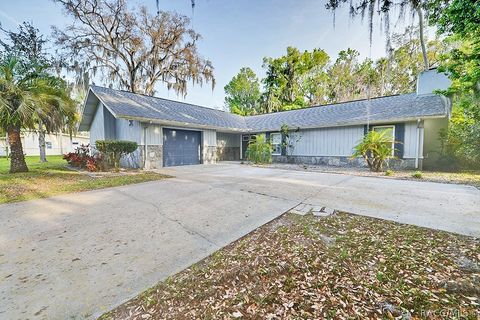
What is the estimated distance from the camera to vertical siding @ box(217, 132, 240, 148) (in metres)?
15.0

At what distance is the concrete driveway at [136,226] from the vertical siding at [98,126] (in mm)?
7494

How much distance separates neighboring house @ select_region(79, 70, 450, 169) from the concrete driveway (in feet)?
14.8

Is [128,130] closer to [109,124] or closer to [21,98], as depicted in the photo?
[109,124]

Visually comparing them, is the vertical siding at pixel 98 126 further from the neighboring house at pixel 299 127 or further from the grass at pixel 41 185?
the grass at pixel 41 185

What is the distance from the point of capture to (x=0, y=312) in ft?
5.45

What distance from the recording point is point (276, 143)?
A: 14422 mm

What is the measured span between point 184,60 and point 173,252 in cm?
1925

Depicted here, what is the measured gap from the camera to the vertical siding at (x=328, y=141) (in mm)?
11227

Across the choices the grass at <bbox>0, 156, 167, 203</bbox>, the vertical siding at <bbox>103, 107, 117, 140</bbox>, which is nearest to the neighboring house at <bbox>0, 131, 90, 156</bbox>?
the vertical siding at <bbox>103, 107, 117, 140</bbox>

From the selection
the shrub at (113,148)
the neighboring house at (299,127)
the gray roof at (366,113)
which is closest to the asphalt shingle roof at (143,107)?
the neighboring house at (299,127)

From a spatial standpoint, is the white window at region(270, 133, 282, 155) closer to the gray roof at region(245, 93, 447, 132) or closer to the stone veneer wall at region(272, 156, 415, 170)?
the stone veneer wall at region(272, 156, 415, 170)

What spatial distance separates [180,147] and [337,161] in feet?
29.8

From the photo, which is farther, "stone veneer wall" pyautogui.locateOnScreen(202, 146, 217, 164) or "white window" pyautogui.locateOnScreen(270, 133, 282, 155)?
"white window" pyautogui.locateOnScreen(270, 133, 282, 155)

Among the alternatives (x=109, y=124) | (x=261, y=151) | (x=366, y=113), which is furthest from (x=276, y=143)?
(x=109, y=124)
